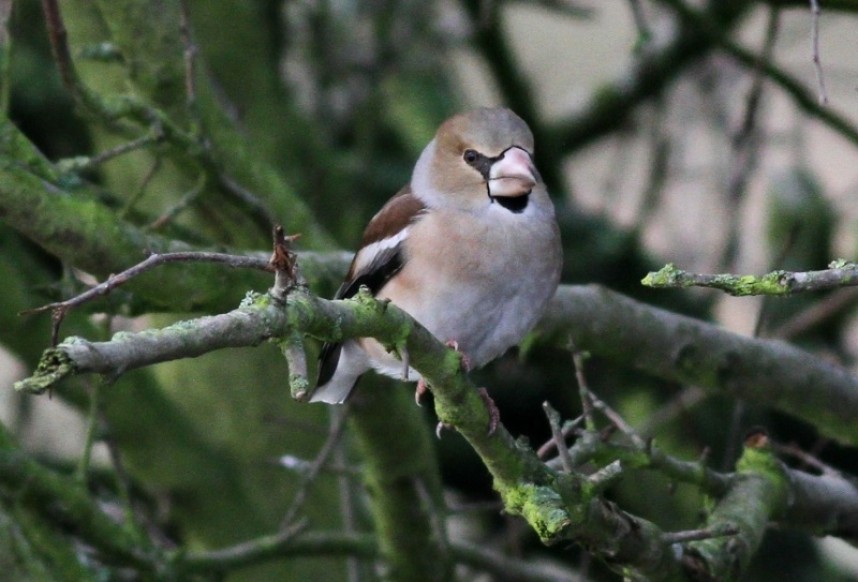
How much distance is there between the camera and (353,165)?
18.9 ft

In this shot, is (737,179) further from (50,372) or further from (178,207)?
(50,372)

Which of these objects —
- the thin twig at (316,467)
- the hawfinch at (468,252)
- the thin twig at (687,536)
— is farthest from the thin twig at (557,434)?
the thin twig at (316,467)

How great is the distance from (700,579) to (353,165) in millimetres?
3302

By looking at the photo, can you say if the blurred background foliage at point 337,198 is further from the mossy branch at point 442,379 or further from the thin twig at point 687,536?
the thin twig at point 687,536

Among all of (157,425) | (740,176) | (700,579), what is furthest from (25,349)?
(740,176)

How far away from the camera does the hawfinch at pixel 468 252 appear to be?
3246 mm

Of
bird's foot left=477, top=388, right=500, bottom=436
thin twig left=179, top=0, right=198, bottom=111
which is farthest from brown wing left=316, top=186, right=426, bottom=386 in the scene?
bird's foot left=477, top=388, right=500, bottom=436

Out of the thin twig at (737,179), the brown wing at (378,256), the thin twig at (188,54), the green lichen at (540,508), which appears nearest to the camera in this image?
the green lichen at (540,508)

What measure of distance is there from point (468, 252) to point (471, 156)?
1.05 feet

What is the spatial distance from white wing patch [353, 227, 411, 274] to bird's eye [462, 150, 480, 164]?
25 cm

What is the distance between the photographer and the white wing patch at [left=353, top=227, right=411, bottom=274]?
133 inches

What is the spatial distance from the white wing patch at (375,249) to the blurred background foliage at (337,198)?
14 cm

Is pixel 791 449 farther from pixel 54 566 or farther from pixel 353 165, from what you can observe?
pixel 353 165

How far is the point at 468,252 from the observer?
3.25 metres
